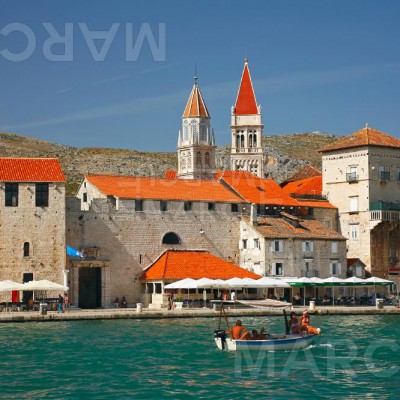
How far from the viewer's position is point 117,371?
4038 cm

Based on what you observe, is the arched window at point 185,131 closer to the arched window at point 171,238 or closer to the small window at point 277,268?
the arched window at point 171,238

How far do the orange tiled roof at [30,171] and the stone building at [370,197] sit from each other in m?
24.2

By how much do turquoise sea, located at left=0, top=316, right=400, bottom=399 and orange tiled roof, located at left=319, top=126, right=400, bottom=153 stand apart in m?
26.2

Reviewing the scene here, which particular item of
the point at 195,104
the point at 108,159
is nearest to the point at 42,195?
the point at 195,104

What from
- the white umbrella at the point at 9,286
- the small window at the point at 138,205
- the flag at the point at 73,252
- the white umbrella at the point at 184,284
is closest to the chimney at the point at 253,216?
the small window at the point at 138,205

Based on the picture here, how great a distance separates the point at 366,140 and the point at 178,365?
42623 mm

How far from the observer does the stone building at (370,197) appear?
3177 inches

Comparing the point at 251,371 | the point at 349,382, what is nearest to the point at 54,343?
the point at 251,371

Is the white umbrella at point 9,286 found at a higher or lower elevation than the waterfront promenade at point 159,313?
higher

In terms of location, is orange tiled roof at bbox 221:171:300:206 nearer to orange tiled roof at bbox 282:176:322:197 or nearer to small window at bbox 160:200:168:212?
orange tiled roof at bbox 282:176:322:197

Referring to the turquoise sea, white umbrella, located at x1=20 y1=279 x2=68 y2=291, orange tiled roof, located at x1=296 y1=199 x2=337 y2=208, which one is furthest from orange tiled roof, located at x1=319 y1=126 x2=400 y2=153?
white umbrella, located at x1=20 y1=279 x2=68 y2=291

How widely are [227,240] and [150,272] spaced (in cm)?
777

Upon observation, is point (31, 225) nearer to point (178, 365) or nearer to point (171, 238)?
point (171, 238)

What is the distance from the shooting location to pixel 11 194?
68250mm
